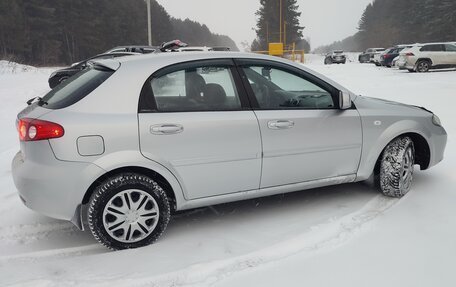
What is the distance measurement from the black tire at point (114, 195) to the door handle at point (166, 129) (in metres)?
0.38

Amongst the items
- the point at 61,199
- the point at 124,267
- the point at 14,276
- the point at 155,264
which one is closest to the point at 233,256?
the point at 155,264

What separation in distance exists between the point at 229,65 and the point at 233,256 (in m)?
1.67

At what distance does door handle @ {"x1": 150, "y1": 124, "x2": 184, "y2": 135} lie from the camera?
324 centimetres

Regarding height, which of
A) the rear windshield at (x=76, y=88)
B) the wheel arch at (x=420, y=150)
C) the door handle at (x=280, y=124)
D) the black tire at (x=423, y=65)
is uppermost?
the black tire at (x=423, y=65)

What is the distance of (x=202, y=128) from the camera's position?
3389mm

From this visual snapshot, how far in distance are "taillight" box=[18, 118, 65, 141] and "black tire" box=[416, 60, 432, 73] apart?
69.4ft

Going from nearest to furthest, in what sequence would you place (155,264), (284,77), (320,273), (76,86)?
(320,273) → (155,264) → (76,86) → (284,77)

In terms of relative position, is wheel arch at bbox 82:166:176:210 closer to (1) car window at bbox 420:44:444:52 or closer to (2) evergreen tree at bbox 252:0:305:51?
(1) car window at bbox 420:44:444:52

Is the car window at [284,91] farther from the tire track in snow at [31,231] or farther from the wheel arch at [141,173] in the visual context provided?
the tire track in snow at [31,231]

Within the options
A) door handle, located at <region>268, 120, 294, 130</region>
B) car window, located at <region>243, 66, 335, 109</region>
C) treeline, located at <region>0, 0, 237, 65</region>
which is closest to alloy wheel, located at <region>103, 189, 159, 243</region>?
door handle, located at <region>268, 120, 294, 130</region>

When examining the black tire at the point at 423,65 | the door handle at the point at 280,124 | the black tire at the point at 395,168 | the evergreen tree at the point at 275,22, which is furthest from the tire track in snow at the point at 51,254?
the evergreen tree at the point at 275,22

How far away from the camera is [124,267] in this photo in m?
3.06

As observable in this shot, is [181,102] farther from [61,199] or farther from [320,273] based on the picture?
[320,273]

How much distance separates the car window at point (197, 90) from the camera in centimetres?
340
